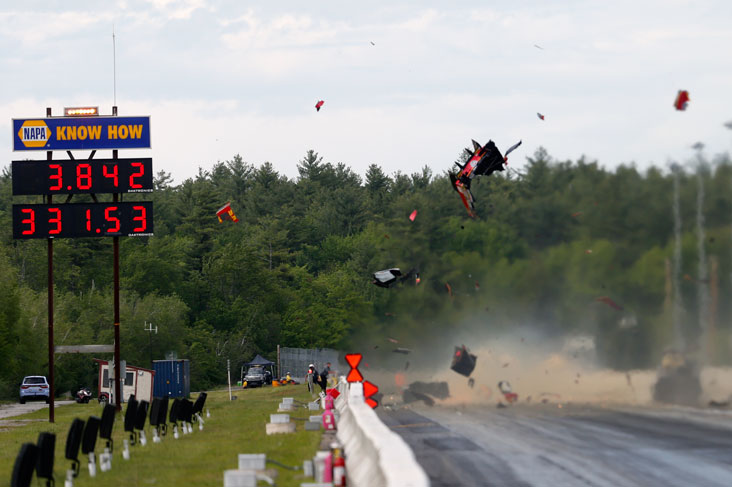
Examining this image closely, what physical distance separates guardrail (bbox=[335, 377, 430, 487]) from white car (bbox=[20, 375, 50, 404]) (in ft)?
182

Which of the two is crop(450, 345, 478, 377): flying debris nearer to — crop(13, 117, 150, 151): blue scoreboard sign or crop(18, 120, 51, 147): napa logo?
crop(13, 117, 150, 151): blue scoreboard sign

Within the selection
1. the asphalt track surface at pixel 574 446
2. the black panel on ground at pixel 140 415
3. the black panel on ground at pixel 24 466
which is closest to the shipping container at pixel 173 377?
the asphalt track surface at pixel 574 446

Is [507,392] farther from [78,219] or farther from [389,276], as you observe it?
[78,219]

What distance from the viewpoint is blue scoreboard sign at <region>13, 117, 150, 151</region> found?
41.0 metres

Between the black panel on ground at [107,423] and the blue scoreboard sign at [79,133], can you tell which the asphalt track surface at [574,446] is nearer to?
the black panel on ground at [107,423]

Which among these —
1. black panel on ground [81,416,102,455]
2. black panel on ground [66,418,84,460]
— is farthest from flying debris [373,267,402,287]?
→ black panel on ground [66,418,84,460]

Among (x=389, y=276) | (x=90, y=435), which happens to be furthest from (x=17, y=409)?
(x=90, y=435)

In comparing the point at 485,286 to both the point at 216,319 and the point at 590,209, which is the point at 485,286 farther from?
the point at 216,319

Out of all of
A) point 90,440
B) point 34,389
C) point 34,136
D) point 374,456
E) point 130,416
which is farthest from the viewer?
point 34,389

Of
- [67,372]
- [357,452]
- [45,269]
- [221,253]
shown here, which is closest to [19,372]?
[67,372]

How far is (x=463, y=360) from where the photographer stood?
32.6 metres

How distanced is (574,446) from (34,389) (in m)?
59.0

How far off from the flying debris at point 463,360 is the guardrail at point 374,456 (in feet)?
39.3

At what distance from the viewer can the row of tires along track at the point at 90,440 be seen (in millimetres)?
14617
